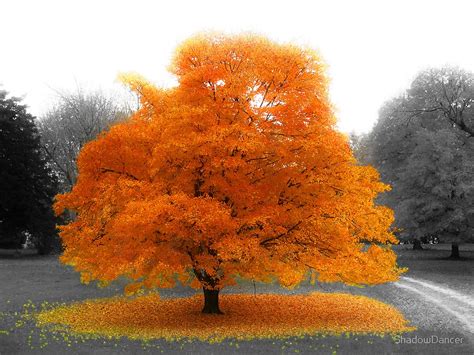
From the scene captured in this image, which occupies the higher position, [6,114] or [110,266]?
[6,114]

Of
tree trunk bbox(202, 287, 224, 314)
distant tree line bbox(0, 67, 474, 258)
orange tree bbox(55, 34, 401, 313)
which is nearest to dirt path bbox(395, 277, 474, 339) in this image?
orange tree bbox(55, 34, 401, 313)

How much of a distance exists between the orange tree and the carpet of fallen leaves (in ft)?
5.73

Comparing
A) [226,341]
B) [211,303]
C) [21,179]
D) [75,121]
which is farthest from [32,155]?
[226,341]

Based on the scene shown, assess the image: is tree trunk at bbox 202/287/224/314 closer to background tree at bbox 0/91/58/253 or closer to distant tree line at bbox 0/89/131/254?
distant tree line at bbox 0/89/131/254

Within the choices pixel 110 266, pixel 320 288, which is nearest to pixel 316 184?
pixel 110 266

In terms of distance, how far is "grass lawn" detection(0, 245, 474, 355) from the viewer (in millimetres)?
16125

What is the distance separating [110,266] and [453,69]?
43.0 m

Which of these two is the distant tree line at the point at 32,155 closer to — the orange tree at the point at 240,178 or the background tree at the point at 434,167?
the background tree at the point at 434,167

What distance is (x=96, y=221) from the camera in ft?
69.8

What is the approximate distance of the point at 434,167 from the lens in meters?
49.0

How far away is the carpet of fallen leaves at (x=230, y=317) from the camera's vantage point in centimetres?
1905

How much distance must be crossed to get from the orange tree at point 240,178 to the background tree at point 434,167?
26648 mm

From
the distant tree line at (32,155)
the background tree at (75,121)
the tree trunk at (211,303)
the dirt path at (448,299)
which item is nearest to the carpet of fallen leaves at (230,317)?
the tree trunk at (211,303)

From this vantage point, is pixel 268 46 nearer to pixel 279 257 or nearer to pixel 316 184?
pixel 316 184
